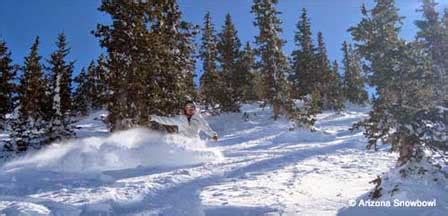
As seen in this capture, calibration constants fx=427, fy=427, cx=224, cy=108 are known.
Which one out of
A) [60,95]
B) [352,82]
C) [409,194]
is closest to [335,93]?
[352,82]

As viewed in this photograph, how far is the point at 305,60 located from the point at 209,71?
14.6 m

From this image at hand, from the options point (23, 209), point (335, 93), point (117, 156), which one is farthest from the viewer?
point (335, 93)

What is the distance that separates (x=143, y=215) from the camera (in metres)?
7.59

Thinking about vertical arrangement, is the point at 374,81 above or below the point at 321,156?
above

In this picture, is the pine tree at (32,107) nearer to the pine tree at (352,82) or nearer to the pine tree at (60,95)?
the pine tree at (60,95)

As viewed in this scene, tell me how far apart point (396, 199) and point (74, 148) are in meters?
11.3

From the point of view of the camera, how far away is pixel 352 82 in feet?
192

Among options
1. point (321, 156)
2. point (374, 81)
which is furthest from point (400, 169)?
point (321, 156)

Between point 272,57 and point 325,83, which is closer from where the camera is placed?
point 272,57

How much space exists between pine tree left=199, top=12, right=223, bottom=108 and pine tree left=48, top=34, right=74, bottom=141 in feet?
40.9

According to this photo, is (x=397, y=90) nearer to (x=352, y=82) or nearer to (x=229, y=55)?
(x=229, y=55)

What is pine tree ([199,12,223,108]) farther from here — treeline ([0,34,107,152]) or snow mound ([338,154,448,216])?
snow mound ([338,154,448,216])

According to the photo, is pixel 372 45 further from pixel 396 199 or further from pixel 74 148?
pixel 74 148

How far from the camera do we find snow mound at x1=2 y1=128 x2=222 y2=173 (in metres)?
13.4
